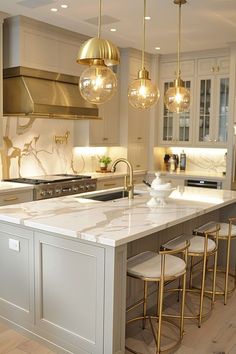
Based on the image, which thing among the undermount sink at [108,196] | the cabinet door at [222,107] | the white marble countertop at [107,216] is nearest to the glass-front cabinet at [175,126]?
the cabinet door at [222,107]

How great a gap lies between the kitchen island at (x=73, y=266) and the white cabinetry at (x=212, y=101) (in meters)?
3.22

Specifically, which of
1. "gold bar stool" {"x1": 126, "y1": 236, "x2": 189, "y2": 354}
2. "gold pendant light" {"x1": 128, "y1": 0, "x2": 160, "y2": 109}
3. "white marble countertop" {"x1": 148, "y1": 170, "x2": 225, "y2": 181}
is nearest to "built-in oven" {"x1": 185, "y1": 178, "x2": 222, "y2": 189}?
"white marble countertop" {"x1": 148, "y1": 170, "x2": 225, "y2": 181}

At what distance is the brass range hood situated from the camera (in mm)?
4859

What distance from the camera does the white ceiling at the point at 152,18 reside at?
4250 millimetres

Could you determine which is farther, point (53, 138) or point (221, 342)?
point (53, 138)

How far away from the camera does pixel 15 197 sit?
449 centimetres

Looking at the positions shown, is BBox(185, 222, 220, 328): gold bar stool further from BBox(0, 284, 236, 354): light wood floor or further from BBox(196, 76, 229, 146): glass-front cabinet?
BBox(196, 76, 229, 146): glass-front cabinet

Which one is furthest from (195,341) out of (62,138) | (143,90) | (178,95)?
(62,138)

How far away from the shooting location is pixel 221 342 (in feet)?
9.75

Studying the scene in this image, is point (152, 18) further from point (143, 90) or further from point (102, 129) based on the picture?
point (102, 129)

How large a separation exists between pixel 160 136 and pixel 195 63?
1352 mm

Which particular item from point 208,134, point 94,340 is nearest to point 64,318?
point 94,340

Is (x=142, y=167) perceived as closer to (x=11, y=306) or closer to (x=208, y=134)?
(x=208, y=134)

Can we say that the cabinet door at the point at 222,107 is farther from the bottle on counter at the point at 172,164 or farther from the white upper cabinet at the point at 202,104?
the bottle on counter at the point at 172,164
